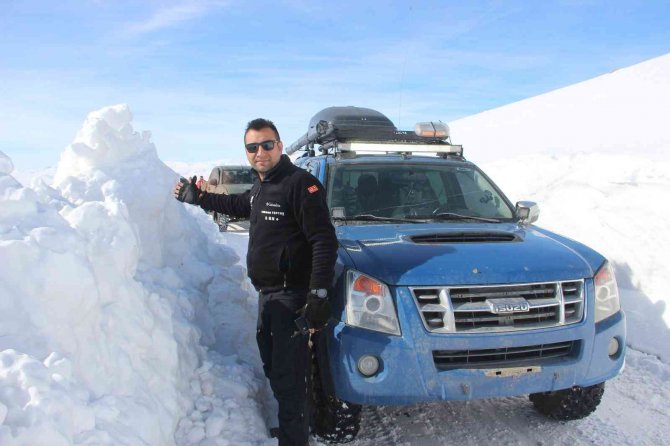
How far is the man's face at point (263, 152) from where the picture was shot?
332cm

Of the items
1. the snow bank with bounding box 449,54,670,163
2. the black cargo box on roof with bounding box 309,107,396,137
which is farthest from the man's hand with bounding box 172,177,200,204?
the snow bank with bounding box 449,54,670,163

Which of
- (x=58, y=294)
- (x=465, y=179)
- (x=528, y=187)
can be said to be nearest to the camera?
(x=58, y=294)

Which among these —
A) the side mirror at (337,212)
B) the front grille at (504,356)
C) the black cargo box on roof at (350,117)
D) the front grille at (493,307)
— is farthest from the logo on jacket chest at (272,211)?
the black cargo box on roof at (350,117)

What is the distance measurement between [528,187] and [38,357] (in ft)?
37.2

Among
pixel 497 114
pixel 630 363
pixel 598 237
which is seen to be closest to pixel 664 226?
pixel 598 237

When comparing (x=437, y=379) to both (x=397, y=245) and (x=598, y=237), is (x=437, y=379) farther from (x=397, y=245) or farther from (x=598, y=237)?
(x=598, y=237)

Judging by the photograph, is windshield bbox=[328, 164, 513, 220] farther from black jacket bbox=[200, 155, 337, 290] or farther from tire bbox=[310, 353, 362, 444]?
tire bbox=[310, 353, 362, 444]

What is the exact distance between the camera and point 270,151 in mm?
3322

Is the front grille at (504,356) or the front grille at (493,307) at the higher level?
the front grille at (493,307)

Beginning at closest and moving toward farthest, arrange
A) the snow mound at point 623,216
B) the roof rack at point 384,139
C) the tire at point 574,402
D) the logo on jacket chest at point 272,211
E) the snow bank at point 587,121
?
1. the logo on jacket chest at point 272,211
2. the tire at point 574,402
3. the roof rack at point 384,139
4. the snow mound at point 623,216
5. the snow bank at point 587,121

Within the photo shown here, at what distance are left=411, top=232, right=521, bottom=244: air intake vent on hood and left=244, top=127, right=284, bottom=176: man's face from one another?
3.49 ft

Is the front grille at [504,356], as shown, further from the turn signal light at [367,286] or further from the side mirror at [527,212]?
the side mirror at [527,212]

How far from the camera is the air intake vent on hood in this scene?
3.68 m

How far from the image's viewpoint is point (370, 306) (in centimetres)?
318
